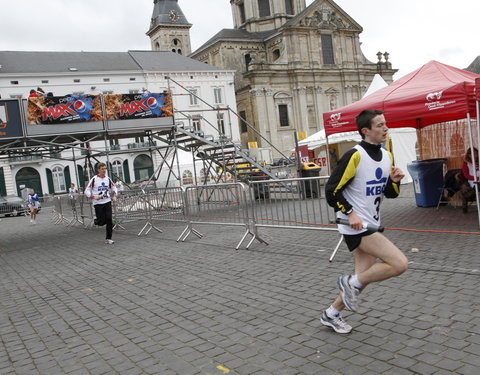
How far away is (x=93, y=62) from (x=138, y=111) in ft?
142

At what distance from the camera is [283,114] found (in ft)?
214

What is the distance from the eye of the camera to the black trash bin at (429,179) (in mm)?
12151

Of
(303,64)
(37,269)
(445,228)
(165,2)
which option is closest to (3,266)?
(37,269)

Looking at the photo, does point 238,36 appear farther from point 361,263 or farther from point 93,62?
point 361,263

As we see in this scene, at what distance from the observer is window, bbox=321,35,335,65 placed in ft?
222

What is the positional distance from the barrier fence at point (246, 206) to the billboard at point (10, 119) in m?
3.98

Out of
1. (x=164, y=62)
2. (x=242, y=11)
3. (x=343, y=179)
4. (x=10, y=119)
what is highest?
(x=242, y=11)

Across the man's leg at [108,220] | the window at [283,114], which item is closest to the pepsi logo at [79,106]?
the man's leg at [108,220]

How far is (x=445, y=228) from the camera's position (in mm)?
9141

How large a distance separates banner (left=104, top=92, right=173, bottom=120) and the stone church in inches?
1844

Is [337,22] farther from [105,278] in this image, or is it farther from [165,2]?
[105,278]

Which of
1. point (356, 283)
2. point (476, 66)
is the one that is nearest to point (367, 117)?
point (356, 283)

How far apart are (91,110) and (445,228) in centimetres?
1094

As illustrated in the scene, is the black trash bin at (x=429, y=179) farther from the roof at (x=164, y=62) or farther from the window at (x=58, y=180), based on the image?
the roof at (x=164, y=62)
